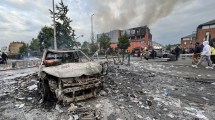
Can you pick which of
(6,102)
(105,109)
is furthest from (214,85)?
(6,102)

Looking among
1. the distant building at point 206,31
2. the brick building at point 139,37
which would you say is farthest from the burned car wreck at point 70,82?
the brick building at point 139,37

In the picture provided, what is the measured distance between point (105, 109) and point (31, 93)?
3172 mm

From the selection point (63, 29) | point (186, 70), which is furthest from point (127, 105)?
point (63, 29)

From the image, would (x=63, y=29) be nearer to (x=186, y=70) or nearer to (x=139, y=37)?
(x=186, y=70)

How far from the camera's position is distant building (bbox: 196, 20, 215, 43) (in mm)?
35153

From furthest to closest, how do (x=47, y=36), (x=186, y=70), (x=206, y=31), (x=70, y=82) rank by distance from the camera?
(x=206, y=31), (x=47, y=36), (x=186, y=70), (x=70, y=82)

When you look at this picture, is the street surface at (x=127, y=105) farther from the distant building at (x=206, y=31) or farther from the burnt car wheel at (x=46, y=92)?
the distant building at (x=206, y=31)

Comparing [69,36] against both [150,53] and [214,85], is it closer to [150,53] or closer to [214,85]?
[150,53]

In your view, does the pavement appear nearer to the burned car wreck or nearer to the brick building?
the burned car wreck

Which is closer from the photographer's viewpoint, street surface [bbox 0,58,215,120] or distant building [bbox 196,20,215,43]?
street surface [bbox 0,58,215,120]

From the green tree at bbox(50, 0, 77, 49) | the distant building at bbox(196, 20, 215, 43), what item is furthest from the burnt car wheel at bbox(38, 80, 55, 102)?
the distant building at bbox(196, 20, 215, 43)

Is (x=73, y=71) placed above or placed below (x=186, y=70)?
above

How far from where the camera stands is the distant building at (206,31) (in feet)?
115

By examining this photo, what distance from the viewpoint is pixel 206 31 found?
3656 centimetres
